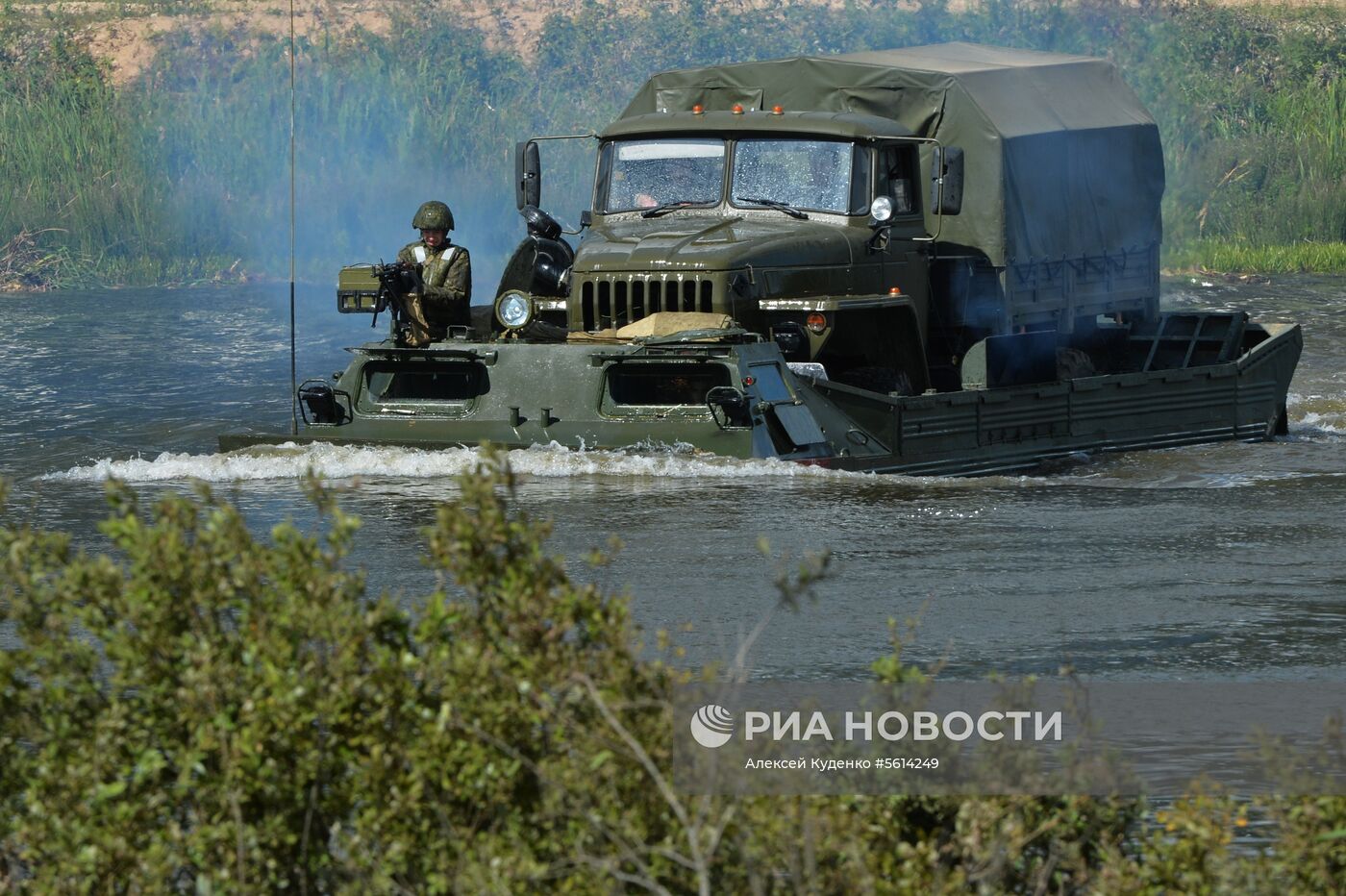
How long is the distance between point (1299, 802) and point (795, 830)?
3.62ft

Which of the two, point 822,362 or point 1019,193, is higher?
point 1019,193

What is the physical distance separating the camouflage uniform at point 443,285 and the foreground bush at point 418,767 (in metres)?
9.62

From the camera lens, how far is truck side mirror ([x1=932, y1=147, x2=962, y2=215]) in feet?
47.2

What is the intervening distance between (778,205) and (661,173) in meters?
0.87

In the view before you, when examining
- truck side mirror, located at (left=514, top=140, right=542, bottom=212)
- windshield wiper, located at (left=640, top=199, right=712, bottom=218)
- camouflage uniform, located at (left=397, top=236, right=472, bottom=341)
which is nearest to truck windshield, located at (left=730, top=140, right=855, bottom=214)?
windshield wiper, located at (left=640, top=199, right=712, bottom=218)

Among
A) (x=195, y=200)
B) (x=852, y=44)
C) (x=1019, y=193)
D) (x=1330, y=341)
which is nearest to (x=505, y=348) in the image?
(x=1019, y=193)

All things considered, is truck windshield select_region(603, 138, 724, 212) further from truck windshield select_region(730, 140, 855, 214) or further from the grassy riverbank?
the grassy riverbank

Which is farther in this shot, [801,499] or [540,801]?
[801,499]

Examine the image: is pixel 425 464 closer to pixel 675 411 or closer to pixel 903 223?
pixel 675 411

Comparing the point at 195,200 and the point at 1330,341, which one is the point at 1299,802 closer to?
the point at 1330,341

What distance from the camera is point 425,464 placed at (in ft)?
44.4

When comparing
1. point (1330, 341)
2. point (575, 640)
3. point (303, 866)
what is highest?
point (575, 640)

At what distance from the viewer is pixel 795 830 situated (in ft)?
15.5

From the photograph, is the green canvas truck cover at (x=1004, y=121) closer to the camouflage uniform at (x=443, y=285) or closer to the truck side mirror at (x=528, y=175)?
the truck side mirror at (x=528, y=175)
